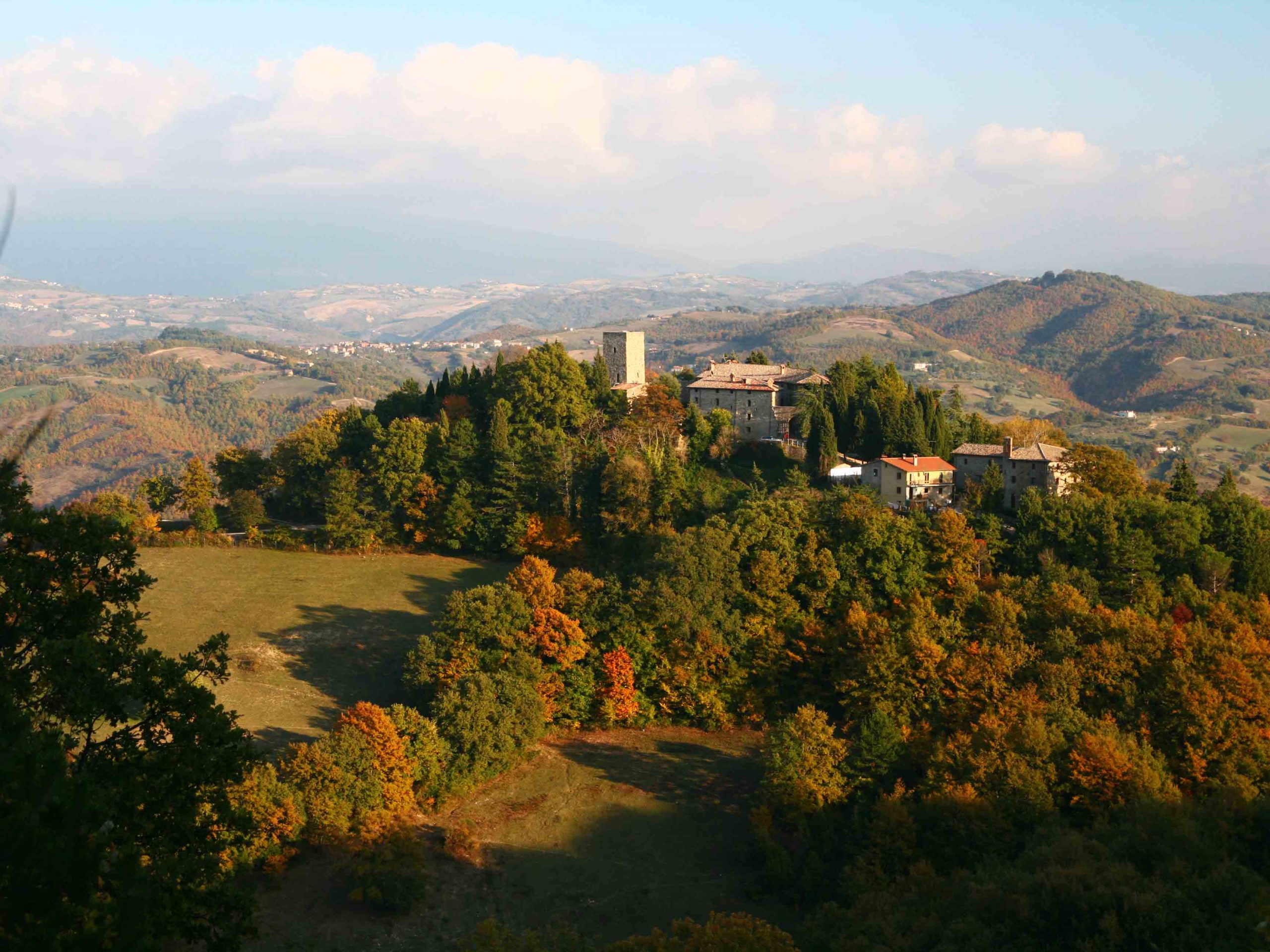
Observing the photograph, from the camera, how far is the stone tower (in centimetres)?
6084

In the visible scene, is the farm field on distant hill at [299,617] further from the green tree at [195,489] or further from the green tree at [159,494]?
the green tree at [159,494]

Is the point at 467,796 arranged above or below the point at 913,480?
below

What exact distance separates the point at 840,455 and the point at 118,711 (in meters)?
43.8

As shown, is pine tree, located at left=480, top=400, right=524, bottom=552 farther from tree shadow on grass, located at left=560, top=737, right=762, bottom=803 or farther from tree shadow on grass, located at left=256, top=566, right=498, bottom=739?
tree shadow on grass, located at left=560, top=737, right=762, bottom=803

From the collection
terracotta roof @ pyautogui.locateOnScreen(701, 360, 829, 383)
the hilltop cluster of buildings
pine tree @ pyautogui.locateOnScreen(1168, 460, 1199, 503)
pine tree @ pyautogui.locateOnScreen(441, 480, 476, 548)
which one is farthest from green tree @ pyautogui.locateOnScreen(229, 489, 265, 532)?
pine tree @ pyautogui.locateOnScreen(1168, 460, 1199, 503)

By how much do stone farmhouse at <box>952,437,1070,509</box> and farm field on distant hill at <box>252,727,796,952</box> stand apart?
17949 millimetres

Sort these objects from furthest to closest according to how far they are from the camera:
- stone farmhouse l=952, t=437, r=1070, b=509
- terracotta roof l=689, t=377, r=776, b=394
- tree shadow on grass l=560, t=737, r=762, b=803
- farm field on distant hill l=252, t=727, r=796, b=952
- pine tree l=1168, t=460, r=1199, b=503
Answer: terracotta roof l=689, t=377, r=776, b=394, pine tree l=1168, t=460, r=1199, b=503, stone farmhouse l=952, t=437, r=1070, b=509, tree shadow on grass l=560, t=737, r=762, b=803, farm field on distant hill l=252, t=727, r=796, b=952

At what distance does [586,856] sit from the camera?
3206 cm

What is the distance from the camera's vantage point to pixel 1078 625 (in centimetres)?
3853

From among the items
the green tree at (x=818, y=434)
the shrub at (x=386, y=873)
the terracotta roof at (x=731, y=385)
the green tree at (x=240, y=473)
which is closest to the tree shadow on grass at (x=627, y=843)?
the shrub at (x=386, y=873)

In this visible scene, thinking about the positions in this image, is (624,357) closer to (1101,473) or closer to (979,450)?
(979,450)

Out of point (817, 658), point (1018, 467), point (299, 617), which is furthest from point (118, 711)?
point (1018, 467)

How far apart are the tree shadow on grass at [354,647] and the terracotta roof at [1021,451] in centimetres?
2514

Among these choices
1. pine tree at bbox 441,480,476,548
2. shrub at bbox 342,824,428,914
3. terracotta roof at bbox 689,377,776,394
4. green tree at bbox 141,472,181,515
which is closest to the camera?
shrub at bbox 342,824,428,914
